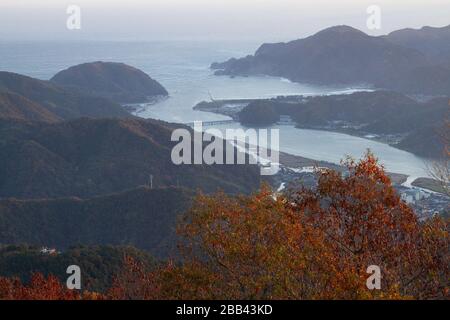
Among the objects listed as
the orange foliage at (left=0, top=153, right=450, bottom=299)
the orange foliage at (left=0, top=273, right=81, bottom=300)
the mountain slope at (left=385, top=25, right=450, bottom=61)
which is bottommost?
the orange foliage at (left=0, top=273, right=81, bottom=300)

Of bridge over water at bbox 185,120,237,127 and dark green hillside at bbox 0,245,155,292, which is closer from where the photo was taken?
dark green hillside at bbox 0,245,155,292

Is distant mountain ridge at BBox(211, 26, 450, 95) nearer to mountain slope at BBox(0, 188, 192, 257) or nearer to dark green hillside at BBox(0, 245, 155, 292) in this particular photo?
mountain slope at BBox(0, 188, 192, 257)

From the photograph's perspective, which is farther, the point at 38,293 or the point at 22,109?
the point at 22,109

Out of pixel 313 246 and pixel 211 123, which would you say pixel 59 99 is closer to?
pixel 211 123

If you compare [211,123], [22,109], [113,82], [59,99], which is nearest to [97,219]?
[22,109]

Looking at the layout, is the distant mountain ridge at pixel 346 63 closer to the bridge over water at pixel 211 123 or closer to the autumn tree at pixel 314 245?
the bridge over water at pixel 211 123

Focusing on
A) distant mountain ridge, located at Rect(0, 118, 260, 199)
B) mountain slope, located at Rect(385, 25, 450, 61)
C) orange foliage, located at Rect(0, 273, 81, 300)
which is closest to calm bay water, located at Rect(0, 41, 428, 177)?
distant mountain ridge, located at Rect(0, 118, 260, 199)
